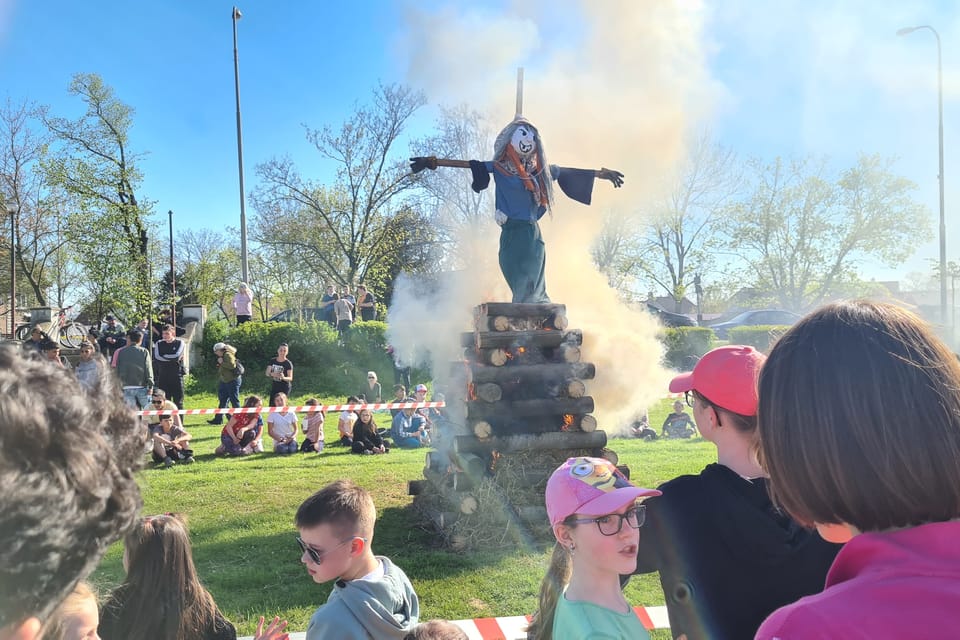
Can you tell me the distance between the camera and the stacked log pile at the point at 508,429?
218 inches

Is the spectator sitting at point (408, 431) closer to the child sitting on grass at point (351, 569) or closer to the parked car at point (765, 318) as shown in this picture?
the child sitting on grass at point (351, 569)

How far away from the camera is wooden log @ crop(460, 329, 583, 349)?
6.05 meters

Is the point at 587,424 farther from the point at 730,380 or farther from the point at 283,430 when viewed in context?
the point at 283,430

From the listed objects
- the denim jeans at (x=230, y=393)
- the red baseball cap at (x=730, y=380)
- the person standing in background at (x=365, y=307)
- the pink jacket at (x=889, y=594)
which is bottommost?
the denim jeans at (x=230, y=393)

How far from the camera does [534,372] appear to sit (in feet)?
19.9

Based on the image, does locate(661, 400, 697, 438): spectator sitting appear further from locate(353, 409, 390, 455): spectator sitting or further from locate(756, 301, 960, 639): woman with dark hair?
locate(756, 301, 960, 639): woman with dark hair

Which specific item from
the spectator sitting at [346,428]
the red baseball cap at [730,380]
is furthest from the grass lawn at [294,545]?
the red baseball cap at [730,380]

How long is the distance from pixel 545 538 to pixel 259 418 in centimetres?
577

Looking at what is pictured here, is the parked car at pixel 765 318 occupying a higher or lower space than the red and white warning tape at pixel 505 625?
higher

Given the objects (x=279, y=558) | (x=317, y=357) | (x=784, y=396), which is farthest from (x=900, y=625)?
(x=317, y=357)

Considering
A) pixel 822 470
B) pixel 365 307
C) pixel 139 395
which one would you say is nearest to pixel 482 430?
pixel 822 470

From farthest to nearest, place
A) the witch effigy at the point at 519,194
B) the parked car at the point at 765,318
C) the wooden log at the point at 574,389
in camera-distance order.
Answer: the parked car at the point at 765,318, the witch effigy at the point at 519,194, the wooden log at the point at 574,389

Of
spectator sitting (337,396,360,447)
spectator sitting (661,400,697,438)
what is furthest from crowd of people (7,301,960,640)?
spectator sitting (661,400,697,438)

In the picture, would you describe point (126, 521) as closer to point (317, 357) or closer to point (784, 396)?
point (784, 396)
